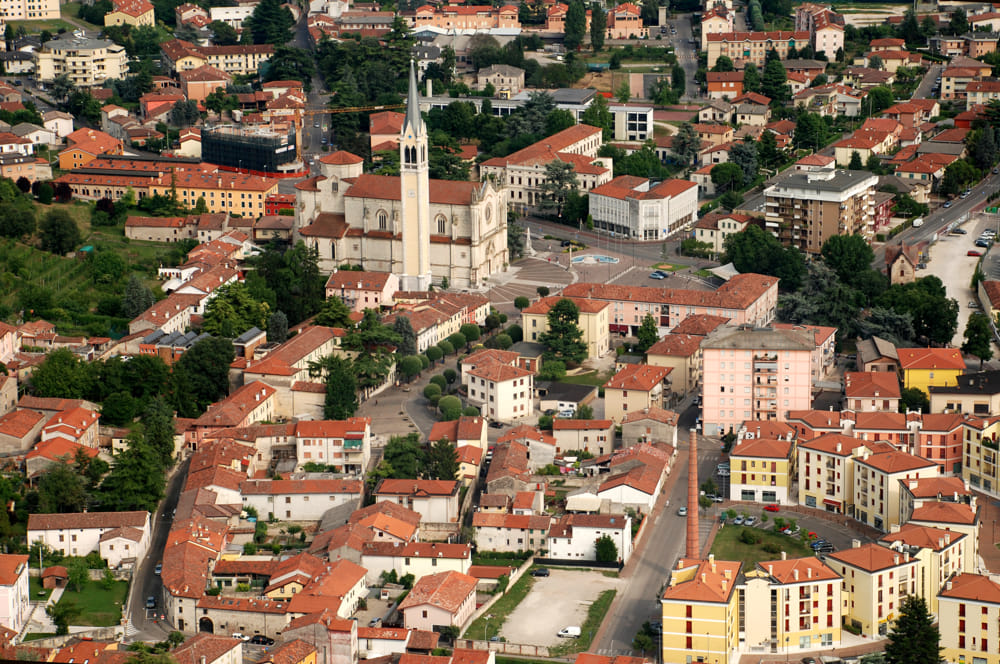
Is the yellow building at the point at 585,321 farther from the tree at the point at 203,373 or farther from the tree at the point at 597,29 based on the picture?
the tree at the point at 597,29

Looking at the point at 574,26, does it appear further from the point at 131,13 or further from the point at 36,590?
the point at 36,590

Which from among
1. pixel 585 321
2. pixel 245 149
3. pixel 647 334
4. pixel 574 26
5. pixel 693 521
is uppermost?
pixel 574 26

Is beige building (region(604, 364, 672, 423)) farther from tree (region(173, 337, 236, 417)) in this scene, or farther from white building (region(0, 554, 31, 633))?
white building (region(0, 554, 31, 633))

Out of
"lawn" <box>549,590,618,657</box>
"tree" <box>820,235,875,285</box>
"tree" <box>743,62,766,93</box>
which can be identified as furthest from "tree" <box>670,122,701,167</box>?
"lawn" <box>549,590,618,657</box>

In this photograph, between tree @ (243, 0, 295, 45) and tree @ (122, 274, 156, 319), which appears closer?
tree @ (122, 274, 156, 319)

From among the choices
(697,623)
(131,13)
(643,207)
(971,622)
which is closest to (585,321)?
(643,207)

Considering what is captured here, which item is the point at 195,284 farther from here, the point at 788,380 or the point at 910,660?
the point at 910,660
